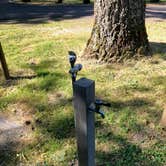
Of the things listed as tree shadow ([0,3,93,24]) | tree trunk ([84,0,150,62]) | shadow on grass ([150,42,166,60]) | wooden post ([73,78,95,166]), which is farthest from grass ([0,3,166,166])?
tree shadow ([0,3,93,24])

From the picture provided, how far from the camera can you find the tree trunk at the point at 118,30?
462cm

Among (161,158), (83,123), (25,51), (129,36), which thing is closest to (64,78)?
(129,36)

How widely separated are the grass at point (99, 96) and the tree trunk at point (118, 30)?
0.57 feet

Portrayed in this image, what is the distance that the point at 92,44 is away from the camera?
16.2ft

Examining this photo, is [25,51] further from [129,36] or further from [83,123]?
[83,123]

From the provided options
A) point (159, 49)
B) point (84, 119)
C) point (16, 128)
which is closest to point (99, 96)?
point (16, 128)

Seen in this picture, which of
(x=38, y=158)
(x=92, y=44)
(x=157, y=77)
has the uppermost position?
(x=92, y=44)

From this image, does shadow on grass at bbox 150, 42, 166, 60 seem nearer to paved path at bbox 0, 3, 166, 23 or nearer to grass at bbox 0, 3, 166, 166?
grass at bbox 0, 3, 166, 166

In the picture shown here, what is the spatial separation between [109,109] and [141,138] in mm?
605

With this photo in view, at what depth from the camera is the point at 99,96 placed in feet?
13.0

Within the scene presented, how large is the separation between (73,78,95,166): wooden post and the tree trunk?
100 inches

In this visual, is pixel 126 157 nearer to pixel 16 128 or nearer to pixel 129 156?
pixel 129 156

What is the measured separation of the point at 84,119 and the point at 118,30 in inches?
106

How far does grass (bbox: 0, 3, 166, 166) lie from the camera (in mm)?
3012
